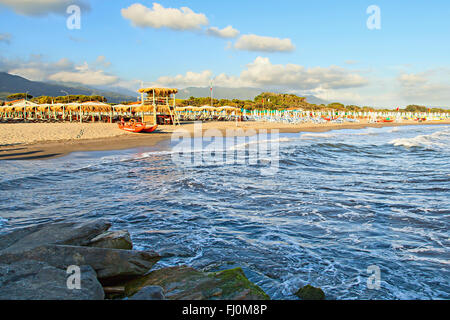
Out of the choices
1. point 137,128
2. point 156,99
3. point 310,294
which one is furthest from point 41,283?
point 156,99

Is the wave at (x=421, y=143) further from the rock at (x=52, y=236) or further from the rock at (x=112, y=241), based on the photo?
the rock at (x=52, y=236)

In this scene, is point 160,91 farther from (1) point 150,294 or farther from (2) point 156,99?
(1) point 150,294

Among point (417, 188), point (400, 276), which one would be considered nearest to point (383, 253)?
point (400, 276)

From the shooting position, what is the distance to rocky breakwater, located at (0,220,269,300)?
2.22 metres

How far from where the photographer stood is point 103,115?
43.3m

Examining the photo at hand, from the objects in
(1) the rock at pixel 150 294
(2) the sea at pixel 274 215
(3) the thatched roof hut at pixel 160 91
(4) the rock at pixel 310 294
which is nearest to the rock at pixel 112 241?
(2) the sea at pixel 274 215

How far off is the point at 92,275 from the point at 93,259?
0.30 m

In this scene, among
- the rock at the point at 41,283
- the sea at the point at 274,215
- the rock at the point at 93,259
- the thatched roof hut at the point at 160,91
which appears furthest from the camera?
the thatched roof hut at the point at 160,91

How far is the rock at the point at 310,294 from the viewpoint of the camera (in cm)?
266

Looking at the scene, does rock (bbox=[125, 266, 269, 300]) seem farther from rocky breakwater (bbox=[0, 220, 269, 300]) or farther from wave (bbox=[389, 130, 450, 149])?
wave (bbox=[389, 130, 450, 149])

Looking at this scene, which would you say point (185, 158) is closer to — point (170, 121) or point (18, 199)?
point (18, 199)

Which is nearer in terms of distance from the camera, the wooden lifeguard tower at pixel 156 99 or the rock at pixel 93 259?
the rock at pixel 93 259

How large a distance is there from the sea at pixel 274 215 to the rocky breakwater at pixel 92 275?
607 mm

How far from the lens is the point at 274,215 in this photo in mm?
5527
